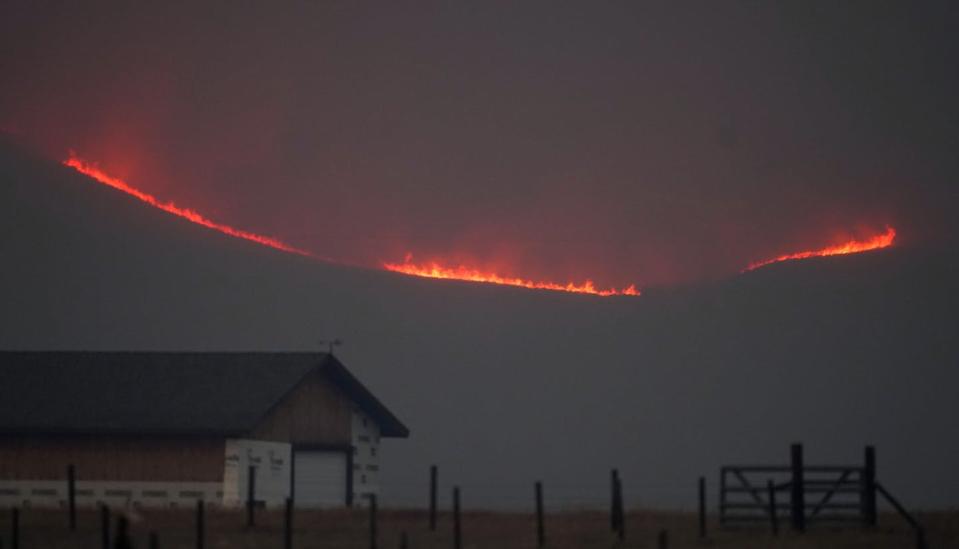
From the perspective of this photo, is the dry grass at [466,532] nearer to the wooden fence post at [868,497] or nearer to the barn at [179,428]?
the wooden fence post at [868,497]

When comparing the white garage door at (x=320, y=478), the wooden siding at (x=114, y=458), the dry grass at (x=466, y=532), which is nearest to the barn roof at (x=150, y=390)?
the wooden siding at (x=114, y=458)

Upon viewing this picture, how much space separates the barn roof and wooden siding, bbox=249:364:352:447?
1.87 feet

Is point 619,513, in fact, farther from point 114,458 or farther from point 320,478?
point 320,478

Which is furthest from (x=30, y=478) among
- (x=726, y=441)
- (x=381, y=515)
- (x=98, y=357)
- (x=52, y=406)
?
(x=726, y=441)

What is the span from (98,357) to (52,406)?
15.0 ft

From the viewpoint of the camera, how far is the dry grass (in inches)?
1247

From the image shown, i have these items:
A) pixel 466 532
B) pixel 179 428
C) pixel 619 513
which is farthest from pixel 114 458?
pixel 619 513

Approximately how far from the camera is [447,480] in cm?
14238

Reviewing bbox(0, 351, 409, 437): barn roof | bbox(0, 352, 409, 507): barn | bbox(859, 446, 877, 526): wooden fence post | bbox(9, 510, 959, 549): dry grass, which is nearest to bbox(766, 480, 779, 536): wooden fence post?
bbox(9, 510, 959, 549): dry grass

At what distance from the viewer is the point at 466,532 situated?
35.3 metres

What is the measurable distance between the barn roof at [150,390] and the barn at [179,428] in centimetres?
A: 4

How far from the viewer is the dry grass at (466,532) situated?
3167 cm

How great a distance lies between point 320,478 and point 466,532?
20335mm

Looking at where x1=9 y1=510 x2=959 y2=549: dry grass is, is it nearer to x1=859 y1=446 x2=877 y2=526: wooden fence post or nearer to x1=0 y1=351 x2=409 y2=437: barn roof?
x1=859 y1=446 x2=877 y2=526: wooden fence post
